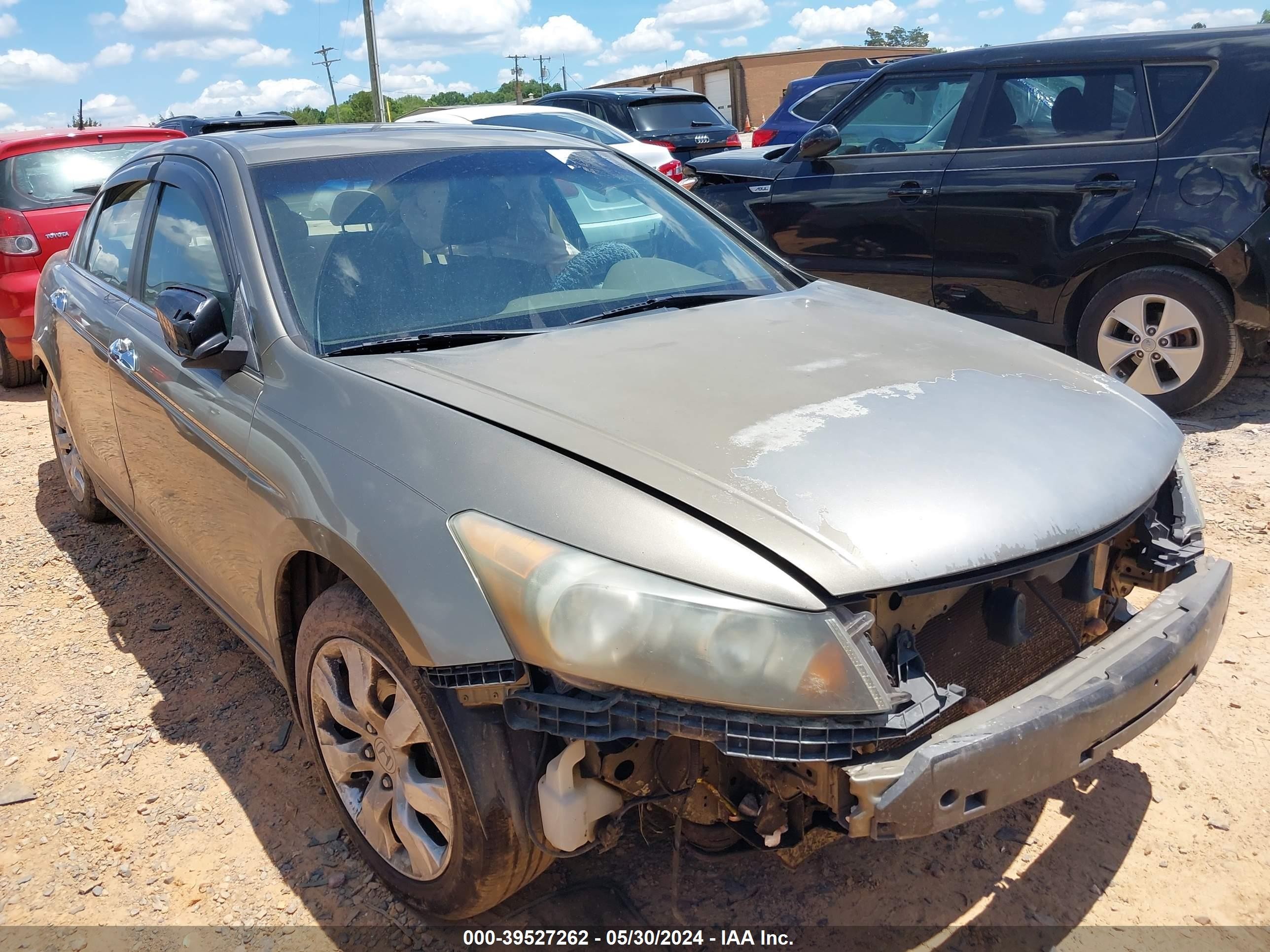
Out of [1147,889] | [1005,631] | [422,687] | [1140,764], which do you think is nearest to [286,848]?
[422,687]

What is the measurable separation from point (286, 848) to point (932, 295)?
4.65 m

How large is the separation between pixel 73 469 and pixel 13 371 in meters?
3.65

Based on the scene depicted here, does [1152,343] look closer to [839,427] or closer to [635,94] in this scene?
[839,427]

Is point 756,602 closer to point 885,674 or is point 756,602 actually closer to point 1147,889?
point 885,674

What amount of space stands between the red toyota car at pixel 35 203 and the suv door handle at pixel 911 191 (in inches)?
200

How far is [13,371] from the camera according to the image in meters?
7.65

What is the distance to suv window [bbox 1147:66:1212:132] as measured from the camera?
518 cm

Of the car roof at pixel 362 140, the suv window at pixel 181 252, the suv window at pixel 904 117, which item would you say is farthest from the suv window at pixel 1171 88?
the suv window at pixel 181 252

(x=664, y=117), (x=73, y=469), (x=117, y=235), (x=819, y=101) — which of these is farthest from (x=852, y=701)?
(x=819, y=101)

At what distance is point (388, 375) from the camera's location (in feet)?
7.57

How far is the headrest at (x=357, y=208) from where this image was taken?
9.22 ft

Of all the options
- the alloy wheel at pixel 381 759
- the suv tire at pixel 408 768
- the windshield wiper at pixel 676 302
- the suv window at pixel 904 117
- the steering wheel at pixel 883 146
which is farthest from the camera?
the steering wheel at pixel 883 146

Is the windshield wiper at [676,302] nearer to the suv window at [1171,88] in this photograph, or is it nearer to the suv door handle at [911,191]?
the suv door handle at [911,191]

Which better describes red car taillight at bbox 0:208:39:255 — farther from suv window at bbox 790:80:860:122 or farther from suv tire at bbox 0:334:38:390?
suv window at bbox 790:80:860:122
